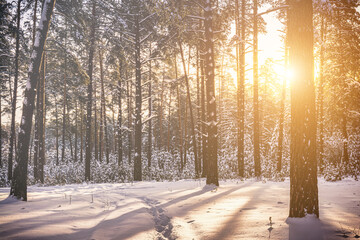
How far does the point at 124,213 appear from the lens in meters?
4.91

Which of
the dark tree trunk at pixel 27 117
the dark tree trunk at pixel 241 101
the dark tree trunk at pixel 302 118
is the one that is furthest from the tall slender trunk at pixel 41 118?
the dark tree trunk at pixel 302 118

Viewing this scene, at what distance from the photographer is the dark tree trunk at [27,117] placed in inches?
236

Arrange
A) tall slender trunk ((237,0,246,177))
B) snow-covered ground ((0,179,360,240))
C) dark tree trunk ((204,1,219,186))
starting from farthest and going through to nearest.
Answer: tall slender trunk ((237,0,246,177)) → dark tree trunk ((204,1,219,186)) → snow-covered ground ((0,179,360,240))

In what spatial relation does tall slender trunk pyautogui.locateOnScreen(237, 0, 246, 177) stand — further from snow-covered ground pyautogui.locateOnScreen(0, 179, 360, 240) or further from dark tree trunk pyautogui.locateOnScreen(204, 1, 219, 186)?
snow-covered ground pyautogui.locateOnScreen(0, 179, 360, 240)

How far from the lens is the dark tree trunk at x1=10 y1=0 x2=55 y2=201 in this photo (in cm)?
599

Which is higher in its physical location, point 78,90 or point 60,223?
point 78,90

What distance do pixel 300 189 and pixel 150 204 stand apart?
3.91 meters

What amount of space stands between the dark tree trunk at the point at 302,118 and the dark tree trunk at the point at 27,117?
21.9 feet

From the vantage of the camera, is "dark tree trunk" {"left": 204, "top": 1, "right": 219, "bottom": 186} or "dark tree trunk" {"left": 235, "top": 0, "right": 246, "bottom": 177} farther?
"dark tree trunk" {"left": 235, "top": 0, "right": 246, "bottom": 177}

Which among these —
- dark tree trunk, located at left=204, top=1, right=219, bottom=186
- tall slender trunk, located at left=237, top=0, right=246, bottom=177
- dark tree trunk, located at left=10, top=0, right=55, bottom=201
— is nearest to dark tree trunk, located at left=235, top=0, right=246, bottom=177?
tall slender trunk, located at left=237, top=0, right=246, bottom=177

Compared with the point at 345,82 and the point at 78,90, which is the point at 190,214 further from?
the point at 78,90

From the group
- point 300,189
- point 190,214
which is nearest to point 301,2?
point 300,189

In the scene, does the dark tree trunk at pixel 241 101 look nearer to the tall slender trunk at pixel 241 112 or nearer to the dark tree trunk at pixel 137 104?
the tall slender trunk at pixel 241 112

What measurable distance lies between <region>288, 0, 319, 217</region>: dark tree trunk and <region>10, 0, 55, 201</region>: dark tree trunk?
668cm
